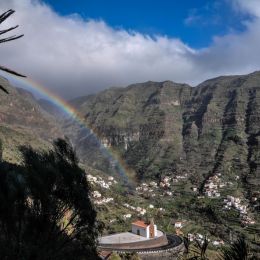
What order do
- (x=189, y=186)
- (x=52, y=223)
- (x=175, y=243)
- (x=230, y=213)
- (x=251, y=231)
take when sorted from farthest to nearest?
(x=189, y=186)
(x=230, y=213)
(x=251, y=231)
(x=175, y=243)
(x=52, y=223)

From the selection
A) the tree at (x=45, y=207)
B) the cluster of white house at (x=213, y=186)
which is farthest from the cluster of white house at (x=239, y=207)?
the tree at (x=45, y=207)

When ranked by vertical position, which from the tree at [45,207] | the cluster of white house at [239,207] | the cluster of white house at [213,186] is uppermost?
the tree at [45,207]

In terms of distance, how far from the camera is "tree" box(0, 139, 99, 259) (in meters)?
12.5

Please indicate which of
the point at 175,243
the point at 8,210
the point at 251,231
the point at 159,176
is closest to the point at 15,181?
the point at 8,210

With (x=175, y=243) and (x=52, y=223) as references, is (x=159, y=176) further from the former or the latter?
(x=52, y=223)

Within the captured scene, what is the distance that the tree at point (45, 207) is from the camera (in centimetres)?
1250

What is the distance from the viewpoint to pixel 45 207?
1357 centimetres

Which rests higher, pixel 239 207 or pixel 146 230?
pixel 146 230

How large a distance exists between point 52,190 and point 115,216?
70046mm

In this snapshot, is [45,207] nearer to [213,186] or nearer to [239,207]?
[239,207]

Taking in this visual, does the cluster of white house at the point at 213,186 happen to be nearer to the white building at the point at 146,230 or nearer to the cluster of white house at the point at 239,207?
the cluster of white house at the point at 239,207

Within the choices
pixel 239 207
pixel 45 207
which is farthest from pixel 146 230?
pixel 239 207

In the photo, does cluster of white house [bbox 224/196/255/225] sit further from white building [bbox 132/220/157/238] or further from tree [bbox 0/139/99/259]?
tree [bbox 0/139/99/259]

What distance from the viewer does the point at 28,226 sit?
1322cm
